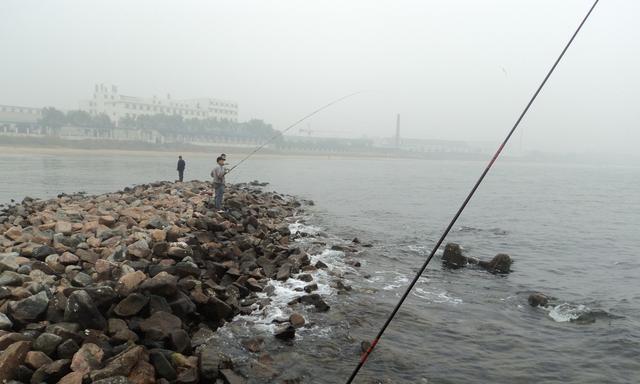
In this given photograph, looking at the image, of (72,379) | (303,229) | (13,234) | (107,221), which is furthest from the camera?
(303,229)

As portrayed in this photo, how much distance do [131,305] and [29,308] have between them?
3.45ft

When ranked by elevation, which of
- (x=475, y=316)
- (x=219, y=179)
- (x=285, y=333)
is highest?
(x=219, y=179)

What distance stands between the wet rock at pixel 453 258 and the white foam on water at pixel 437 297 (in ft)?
7.43

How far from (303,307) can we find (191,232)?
335cm

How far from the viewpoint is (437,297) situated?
837 cm

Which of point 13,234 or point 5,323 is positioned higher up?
point 13,234

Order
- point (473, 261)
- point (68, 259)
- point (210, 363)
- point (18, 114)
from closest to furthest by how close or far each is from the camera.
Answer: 1. point (210, 363)
2. point (68, 259)
3. point (473, 261)
4. point (18, 114)

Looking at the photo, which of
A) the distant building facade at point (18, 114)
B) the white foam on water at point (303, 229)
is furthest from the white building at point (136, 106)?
the white foam on water at point (303, 229)

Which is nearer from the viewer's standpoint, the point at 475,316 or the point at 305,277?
the point at 475,316

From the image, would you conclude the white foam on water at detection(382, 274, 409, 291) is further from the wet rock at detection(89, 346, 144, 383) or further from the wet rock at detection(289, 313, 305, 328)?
the wet rock at detection(89, 346, 144, 383)

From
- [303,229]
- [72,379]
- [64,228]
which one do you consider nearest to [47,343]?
[72,379]

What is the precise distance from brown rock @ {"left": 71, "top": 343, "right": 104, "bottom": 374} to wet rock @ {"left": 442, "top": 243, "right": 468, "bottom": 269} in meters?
8.38

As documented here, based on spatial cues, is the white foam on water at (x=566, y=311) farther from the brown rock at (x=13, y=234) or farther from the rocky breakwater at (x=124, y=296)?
the brown rock at (x=13, y=234)

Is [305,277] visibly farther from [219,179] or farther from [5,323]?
[5,323]
